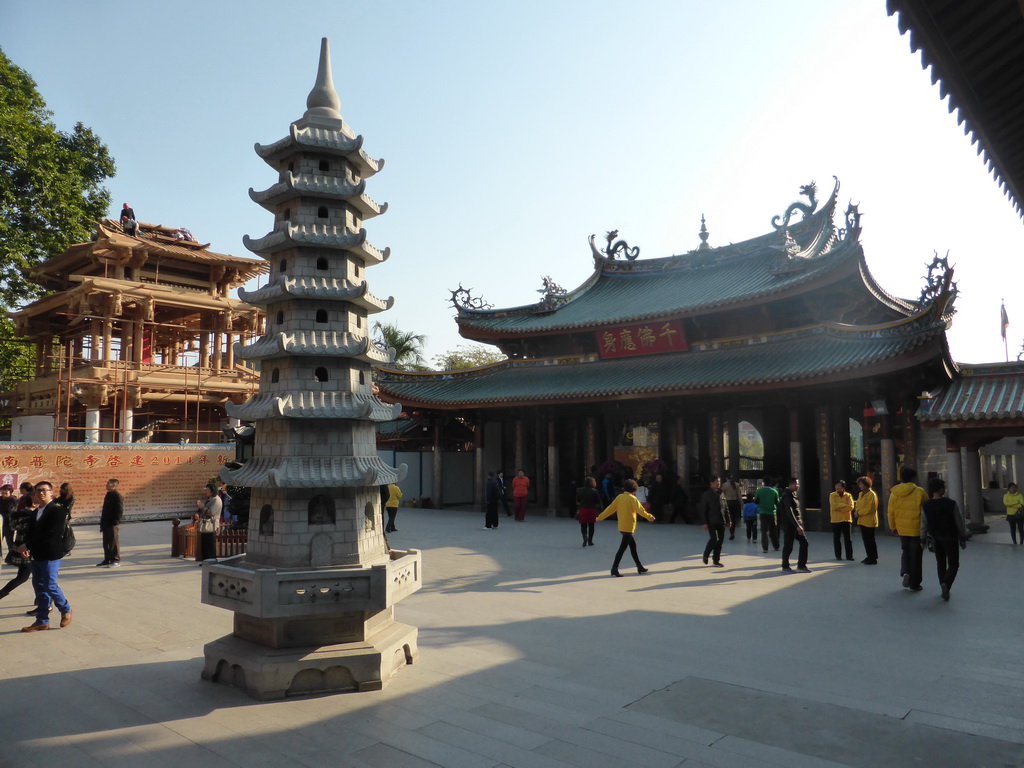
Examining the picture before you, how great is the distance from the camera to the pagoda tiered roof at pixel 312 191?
641 centimetres

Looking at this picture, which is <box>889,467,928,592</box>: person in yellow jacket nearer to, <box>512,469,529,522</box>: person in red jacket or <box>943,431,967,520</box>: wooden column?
<box>943,431,967,520</box>: wooden column

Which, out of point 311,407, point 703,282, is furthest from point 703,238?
point 311,407

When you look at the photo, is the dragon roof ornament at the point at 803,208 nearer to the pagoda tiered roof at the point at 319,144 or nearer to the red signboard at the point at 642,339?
the red signboard at the point at 642,339

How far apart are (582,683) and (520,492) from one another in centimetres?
1310

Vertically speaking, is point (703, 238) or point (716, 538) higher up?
point (703, 238)

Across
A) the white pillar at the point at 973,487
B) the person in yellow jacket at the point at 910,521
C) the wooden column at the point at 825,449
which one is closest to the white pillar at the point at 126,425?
the wooden column at the point at 825,449

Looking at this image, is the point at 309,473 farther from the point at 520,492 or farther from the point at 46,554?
the point at 520,492

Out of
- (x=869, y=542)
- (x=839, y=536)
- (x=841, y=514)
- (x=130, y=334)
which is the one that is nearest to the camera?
(x=869, y=542)

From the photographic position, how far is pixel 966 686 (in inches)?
215

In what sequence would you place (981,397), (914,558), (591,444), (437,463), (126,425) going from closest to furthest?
(914,558) < (981,397) < (591,444) < (437,463) < (126,425)

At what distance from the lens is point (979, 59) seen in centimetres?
435

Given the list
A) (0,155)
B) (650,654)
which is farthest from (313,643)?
(0,155)

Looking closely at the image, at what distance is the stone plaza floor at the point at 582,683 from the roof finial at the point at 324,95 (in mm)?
5362

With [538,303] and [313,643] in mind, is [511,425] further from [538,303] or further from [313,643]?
[313,643]
